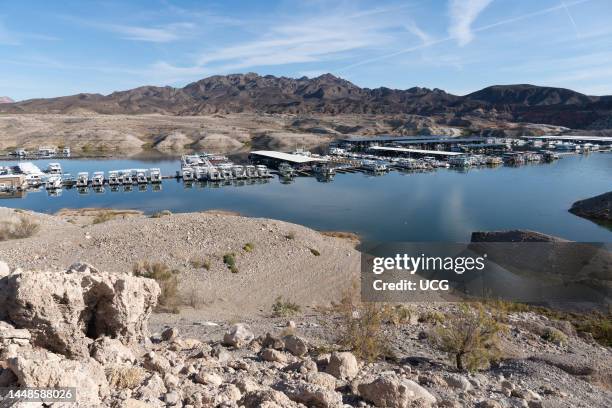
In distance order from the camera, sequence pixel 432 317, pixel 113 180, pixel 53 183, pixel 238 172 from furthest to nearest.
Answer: pixel 238 172 < pixel 113 180 < pixel 53 183 < pixel 432 317

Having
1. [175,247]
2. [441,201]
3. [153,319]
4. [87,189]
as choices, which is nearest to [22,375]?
[153,319]

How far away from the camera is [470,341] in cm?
749

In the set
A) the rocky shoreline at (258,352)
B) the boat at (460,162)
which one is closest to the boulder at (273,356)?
the rocky shoreline at (258,352)

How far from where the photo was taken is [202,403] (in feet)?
14.3

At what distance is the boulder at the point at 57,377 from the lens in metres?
3.92

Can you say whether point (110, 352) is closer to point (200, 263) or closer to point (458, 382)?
point (458, 382)

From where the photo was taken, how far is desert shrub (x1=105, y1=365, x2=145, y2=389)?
179 inches

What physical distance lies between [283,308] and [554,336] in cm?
622

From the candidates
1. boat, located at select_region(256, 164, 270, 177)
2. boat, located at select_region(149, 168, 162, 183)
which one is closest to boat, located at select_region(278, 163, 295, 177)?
boat, located at select_region(256, 164, 270, 177)

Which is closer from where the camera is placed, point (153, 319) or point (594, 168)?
point (153, 319)

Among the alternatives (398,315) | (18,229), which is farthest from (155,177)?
(398,315)

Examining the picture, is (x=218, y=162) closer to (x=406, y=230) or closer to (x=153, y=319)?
(x=406, y=230)

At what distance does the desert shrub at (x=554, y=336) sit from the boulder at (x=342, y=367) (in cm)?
563

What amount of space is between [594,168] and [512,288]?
156ft
